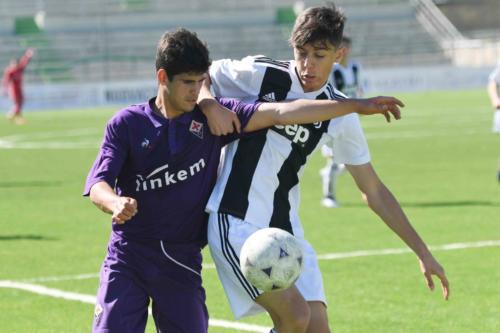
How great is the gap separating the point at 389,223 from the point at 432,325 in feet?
7.37

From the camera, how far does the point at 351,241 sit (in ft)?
40.7

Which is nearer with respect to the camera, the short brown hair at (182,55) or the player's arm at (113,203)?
the player's arm at (113,203)

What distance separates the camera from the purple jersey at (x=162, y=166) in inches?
224

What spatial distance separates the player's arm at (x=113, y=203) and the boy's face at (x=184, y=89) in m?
0.57

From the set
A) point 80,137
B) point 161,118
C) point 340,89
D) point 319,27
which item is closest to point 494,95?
point 340,89

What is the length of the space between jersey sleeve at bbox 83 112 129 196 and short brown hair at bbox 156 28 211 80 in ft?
1.21

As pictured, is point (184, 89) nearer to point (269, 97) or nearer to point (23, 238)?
point (269, 97)

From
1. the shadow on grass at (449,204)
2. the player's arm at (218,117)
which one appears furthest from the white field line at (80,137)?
the player's arm at (218,117)

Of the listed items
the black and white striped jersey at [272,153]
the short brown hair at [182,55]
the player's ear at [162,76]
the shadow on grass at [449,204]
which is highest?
the short brown hair at [182,55]

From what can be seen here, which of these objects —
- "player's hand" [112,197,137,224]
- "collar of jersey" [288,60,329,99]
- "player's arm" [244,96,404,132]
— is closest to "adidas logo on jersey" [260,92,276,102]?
"collar of jersey" [288,60,329,99]

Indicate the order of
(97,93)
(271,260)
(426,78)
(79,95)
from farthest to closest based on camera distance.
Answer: (426,78) < (97,93) < (79,95) < (271,260)

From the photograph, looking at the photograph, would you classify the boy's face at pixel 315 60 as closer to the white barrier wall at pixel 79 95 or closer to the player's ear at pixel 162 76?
the player's ear at pixel 162 76

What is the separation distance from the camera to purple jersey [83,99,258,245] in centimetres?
570

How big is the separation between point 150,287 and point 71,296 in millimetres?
3887
